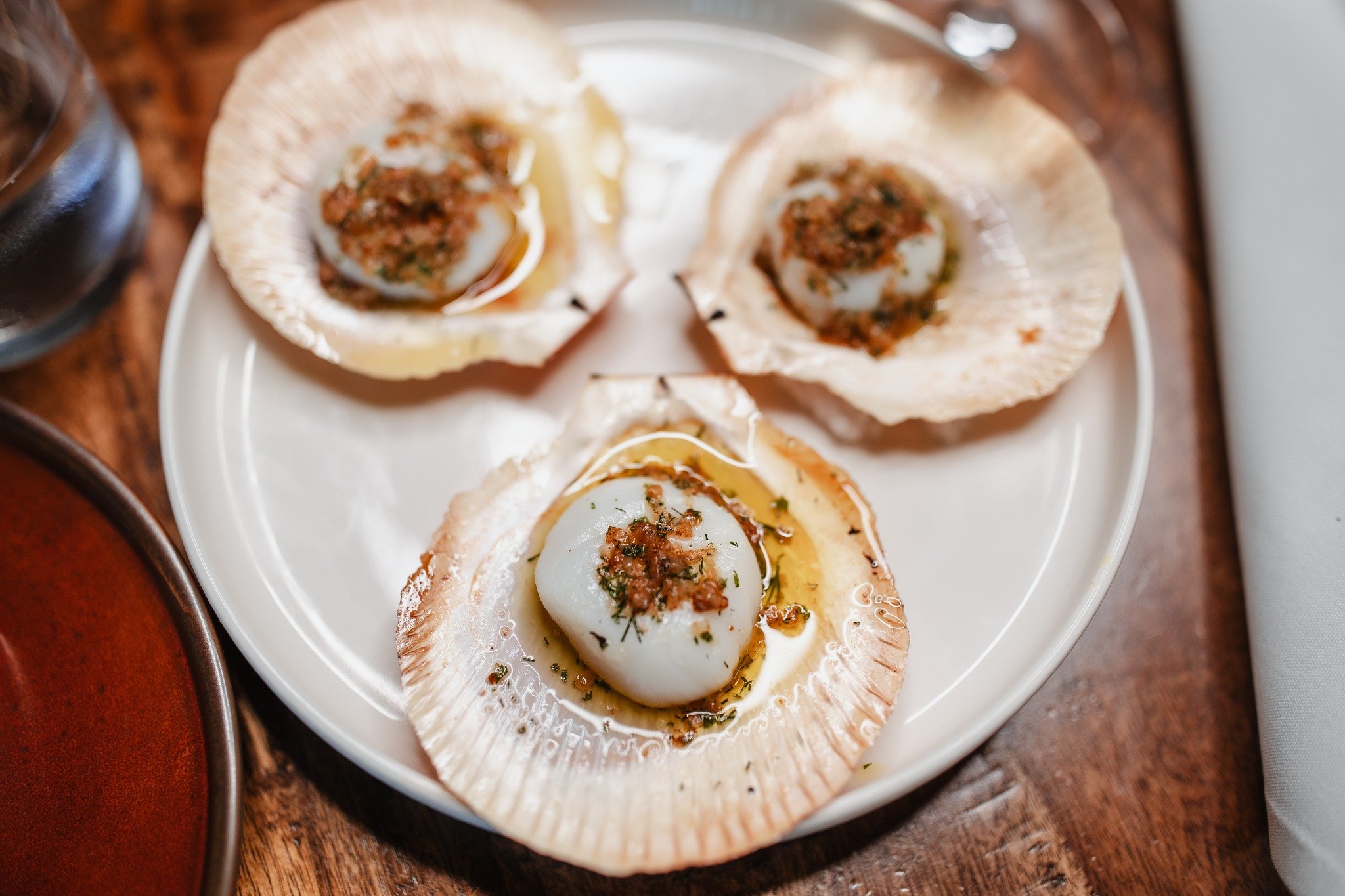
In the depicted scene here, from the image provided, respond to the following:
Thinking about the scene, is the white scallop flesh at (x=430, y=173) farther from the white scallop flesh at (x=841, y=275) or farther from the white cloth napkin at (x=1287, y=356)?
the white cloth napkin at (x=1287, y=356)

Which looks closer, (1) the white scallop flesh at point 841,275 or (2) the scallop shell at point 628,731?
(2) the scallop shell at point 628,731

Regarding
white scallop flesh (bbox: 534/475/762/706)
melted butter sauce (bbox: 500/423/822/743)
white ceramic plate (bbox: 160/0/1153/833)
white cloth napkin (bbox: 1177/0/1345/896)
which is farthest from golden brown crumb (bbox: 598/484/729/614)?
white cloth napkin (bbox: 1177/0/1345/896)

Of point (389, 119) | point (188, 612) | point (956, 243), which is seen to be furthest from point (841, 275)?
point (188, 612)

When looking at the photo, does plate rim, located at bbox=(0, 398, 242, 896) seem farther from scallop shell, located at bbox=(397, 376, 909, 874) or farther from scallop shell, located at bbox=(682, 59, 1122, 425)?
scallop shell, located at bbox=(682, 59, 1122, 425)

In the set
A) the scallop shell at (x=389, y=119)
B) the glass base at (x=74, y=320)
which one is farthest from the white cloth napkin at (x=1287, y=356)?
the glass base at (x=74, y=320)

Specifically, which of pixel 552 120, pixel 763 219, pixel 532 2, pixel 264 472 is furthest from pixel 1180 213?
pixel 264 472

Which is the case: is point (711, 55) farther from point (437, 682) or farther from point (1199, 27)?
point (437, 682)
